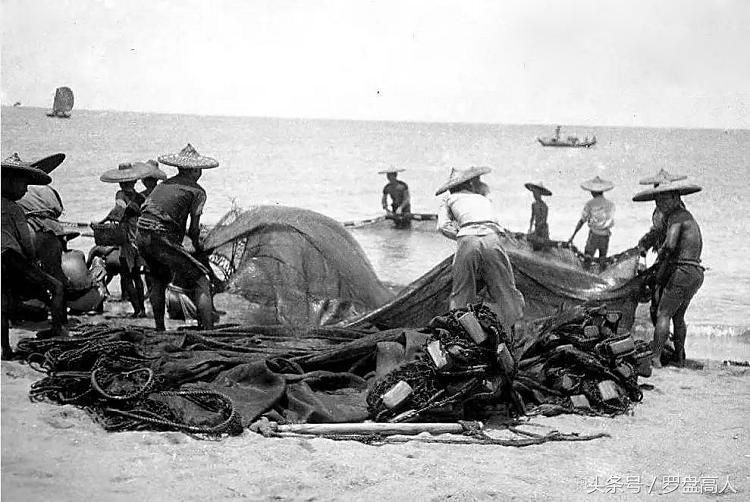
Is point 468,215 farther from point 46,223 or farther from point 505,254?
point 46,223

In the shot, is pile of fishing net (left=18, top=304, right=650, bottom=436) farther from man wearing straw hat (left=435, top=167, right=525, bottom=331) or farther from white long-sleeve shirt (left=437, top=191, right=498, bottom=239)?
white long-sleeve shirt (left=437, top=191, right=498, bottom=239)

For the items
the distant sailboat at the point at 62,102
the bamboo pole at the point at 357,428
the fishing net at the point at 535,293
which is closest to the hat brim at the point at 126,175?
the distant sailboat at the point at 62,102

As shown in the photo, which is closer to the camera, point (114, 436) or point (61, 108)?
point (114, 436)

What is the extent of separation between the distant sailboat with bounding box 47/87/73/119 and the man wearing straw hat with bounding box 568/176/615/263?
6800 mm

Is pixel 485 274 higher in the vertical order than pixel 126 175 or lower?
lower

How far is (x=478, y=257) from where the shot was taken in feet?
20.2

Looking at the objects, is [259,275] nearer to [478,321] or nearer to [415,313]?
[415,313]

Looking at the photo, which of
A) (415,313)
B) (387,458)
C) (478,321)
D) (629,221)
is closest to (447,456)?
(387,458)

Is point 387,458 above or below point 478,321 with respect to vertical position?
below

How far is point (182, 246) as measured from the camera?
6484 millimetres

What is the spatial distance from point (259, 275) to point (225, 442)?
9.18 ft

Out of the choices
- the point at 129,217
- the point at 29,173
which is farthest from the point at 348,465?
the point at 129,217

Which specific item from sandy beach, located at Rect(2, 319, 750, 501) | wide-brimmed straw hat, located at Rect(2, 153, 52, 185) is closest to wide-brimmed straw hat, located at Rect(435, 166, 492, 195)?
sandy beach, located at Rect(2, 319, 750, 501)

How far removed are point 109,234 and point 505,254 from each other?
12.8ft
